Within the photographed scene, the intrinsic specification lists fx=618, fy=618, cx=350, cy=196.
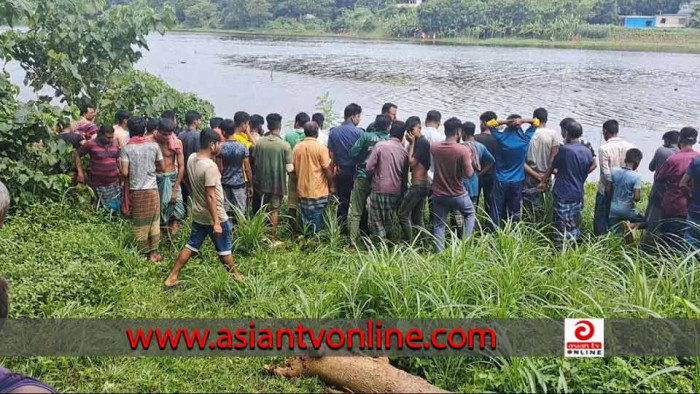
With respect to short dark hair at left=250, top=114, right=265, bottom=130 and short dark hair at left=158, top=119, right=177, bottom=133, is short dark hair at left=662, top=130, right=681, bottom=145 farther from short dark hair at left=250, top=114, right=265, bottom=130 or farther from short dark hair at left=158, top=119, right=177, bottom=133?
short dark hair at left=158, top=119, right=177, bottom=133

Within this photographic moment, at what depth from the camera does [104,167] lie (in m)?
6.48

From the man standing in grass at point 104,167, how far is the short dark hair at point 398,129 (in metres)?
2.86

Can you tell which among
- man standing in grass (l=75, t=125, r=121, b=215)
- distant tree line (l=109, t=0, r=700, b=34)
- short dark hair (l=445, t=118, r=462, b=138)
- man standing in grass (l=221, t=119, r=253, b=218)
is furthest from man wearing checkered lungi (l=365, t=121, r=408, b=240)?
distant tree line (l=109, t=0, r=700, b=34)

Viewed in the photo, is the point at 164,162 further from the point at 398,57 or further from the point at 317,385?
the point at 398,57

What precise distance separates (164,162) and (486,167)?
3.32 meters

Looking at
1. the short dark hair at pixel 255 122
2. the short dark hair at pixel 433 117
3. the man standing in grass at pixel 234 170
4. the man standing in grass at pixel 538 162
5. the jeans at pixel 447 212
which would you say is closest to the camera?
the jeans at pixel 447 212

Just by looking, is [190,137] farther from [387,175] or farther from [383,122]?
[387,175]

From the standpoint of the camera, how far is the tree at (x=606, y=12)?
63.3 meters

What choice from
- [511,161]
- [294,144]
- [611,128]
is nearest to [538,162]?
[511,161]

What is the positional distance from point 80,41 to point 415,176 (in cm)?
514

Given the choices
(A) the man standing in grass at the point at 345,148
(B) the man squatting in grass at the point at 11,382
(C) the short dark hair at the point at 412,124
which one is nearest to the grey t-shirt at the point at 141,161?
(A) the man standing in grass at the point at 345,148

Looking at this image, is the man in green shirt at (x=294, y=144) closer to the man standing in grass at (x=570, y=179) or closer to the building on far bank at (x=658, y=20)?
the man standing in grass at (x=570, y=179)

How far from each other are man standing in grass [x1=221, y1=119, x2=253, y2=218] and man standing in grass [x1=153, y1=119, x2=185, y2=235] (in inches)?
17.5

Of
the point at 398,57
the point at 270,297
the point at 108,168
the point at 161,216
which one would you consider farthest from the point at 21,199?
the point at 398,57
